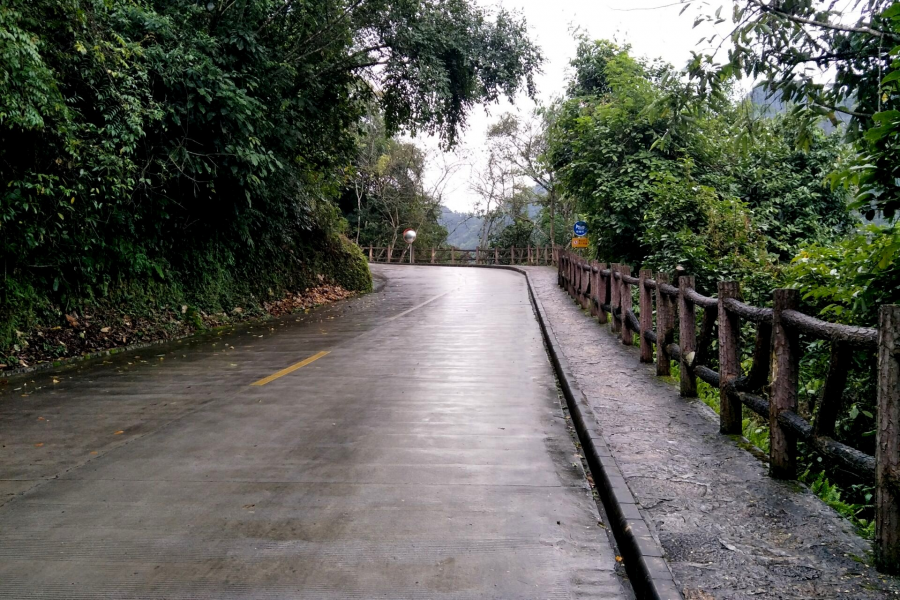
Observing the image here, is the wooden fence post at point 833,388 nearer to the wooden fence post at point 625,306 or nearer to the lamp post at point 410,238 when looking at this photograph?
the wooden fence post at point 625,306

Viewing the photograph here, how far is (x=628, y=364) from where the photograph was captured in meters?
9.98

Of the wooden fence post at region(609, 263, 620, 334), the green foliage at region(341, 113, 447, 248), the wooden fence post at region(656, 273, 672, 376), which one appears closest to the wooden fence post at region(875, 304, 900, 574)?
the wooden fence post at region(656, 273, 672, 376)

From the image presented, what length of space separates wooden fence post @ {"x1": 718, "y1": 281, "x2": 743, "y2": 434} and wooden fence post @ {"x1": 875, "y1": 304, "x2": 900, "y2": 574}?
8.12 ft

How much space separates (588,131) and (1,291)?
1639cm

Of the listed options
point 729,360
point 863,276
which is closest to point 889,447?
point 729,360

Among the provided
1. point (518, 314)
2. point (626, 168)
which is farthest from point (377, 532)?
point (626, 168)

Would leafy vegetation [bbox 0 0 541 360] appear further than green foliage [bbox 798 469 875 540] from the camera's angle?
Yes

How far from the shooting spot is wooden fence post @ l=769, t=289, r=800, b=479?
500 cm

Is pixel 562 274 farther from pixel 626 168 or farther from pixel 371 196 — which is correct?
pixel 371 196

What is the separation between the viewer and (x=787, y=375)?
5.01 m

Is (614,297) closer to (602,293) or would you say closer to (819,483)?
(602,293)

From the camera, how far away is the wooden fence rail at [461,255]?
57281 mm

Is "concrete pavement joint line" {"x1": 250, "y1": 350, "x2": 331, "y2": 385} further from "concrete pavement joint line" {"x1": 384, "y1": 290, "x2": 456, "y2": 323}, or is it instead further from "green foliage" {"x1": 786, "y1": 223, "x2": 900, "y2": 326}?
"green foliage" {"x1": 786, "y1": 223, "x2": 900, "y2": 326}

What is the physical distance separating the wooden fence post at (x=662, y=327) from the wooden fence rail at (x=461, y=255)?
46.6 metres
